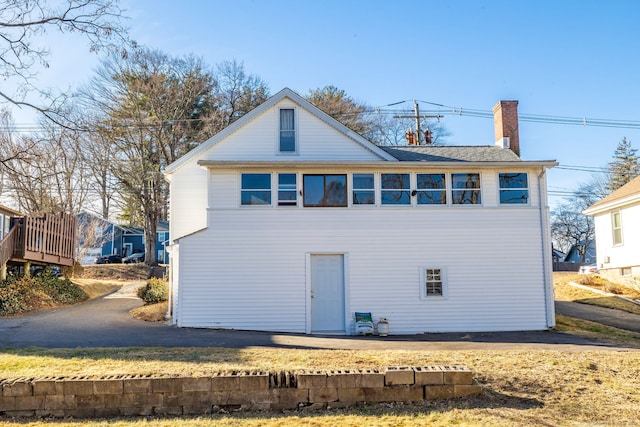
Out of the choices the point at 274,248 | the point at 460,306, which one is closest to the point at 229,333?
the point at 274,248

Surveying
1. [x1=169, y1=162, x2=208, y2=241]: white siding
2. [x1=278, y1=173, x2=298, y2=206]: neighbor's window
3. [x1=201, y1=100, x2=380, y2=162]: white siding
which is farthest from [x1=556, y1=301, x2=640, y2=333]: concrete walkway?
[x1=169, y1=162, x2=208, y2=241]: white siding

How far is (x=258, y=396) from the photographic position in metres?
7.50

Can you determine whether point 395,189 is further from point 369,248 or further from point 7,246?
point 7,246

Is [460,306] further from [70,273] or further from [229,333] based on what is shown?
[70,273]

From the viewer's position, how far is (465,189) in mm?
16797

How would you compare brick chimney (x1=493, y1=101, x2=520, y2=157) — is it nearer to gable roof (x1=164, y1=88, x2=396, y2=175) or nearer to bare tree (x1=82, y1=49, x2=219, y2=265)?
gable roof (x1=164, y1=88, x2=396, y2=175)

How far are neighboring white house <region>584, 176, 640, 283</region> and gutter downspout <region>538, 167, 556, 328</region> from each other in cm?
754

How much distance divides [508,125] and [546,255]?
5680 millimetres

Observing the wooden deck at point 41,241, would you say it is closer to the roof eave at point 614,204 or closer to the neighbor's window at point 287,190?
the neighbor's window at point 287,190

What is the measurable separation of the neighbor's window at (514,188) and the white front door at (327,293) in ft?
17.9

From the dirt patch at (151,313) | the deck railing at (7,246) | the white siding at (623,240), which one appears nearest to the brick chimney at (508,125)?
A: the white siding at (623,240)

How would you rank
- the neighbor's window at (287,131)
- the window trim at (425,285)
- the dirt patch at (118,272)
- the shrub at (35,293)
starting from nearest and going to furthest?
the window trim at (425,285), the neighbor's window at (287,131), the shrub at (35,293), the dirt patch at (118,272)

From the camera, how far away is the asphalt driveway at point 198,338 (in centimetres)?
1220

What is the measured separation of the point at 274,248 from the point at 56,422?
931 cm
